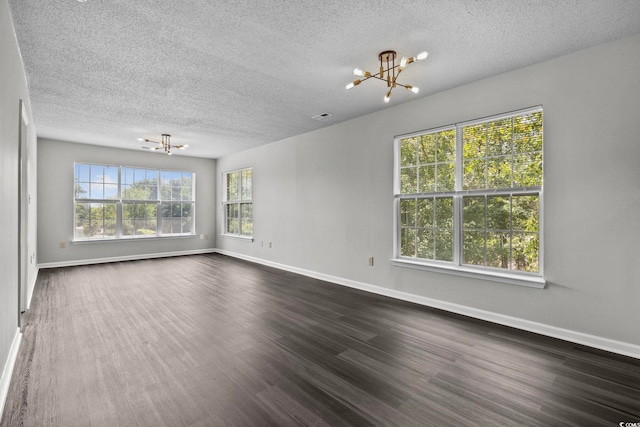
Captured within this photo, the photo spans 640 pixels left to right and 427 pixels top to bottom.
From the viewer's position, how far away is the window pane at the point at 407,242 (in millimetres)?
4102

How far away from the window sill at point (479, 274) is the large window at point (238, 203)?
429 cm

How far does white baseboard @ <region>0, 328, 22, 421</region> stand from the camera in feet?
6.13

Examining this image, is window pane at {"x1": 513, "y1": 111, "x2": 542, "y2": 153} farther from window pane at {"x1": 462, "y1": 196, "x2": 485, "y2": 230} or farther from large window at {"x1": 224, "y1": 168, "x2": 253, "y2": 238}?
large window at {"x1": 224, "y1": 168, "x2": 253, "y2": 238}

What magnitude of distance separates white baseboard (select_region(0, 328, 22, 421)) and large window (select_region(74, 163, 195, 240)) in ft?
15.5

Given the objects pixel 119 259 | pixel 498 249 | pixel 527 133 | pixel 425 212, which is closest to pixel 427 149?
pixel 425 212

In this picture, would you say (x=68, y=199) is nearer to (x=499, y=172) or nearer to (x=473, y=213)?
(x=473, y=213)

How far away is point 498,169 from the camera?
3344 mm

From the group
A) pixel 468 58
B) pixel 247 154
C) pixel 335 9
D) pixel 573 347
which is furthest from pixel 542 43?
pixel 247 154

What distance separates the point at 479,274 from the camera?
3.36 meters

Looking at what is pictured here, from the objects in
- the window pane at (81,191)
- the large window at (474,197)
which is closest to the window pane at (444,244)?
the large window at (474,197)

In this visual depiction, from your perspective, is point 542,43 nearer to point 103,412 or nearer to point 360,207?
point 360,207

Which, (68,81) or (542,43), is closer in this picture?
(542,43)

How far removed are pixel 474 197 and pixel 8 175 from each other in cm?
435

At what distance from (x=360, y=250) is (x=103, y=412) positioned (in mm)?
3509
